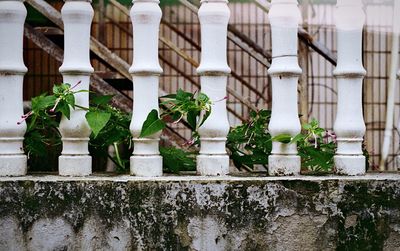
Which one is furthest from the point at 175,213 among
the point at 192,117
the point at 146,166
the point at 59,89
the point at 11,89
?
the point at 11,89

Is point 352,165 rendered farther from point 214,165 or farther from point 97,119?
point 97,119

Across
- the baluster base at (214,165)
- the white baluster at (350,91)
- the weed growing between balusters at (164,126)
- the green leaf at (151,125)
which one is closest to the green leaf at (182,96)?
the weed growing between balusters at (164,126)

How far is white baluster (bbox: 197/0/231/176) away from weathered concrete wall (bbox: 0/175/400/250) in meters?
0.15

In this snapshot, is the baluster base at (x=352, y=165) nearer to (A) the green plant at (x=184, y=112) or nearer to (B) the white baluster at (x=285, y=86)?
(B) the white baluster at (x=285, y=86)

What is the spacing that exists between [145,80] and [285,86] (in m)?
0.50

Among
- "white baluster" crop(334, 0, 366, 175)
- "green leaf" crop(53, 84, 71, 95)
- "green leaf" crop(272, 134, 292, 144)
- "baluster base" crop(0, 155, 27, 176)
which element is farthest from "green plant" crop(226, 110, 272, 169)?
"baluster base" crop(0, 155, 27, 176)

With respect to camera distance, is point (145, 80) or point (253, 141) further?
point (253, 141)

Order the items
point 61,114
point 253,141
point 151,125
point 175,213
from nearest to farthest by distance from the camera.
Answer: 1. point 175,213
2. point 151,125
3. point 61,114
4. point 253,141

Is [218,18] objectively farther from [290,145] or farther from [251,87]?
[251,87]

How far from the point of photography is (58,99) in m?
2.28

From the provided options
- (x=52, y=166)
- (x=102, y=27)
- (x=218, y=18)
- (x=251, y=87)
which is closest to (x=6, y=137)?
(x=218, y=18)

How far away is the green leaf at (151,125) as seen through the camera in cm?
231

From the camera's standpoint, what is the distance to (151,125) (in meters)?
2.32

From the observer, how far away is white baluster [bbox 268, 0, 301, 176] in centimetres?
237
